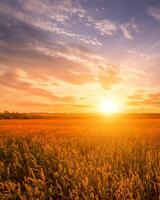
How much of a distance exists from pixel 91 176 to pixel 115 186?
0.44 m

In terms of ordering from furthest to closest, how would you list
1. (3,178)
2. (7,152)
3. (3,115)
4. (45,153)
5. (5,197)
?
(3,115) < (7,152) < (45,153) < (3,178) < (5,197)

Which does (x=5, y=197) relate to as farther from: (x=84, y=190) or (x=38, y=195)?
(x=84, y=190)

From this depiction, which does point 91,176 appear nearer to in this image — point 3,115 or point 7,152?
point 7,152

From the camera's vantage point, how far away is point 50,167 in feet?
14.4

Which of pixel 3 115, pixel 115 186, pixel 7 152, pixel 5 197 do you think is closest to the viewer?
pixel 115 186

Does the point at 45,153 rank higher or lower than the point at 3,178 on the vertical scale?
higher

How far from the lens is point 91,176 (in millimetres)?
3395

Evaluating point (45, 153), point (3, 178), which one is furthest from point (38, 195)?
point (45, 153)

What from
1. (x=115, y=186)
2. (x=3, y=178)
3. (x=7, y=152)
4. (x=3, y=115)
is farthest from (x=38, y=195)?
(x=3, y=115)

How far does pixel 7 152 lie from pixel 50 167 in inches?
82.3

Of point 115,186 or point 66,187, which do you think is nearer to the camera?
point 115,186

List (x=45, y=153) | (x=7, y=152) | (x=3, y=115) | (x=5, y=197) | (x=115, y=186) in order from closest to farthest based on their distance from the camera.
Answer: (x=115, y=186)
(x=5, y=197)
(x=45, y=153)
(x=7, y=152)
(x=3, y=115)

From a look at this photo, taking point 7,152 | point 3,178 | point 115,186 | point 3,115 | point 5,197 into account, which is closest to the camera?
point 115,186

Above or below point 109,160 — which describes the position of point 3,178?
below
